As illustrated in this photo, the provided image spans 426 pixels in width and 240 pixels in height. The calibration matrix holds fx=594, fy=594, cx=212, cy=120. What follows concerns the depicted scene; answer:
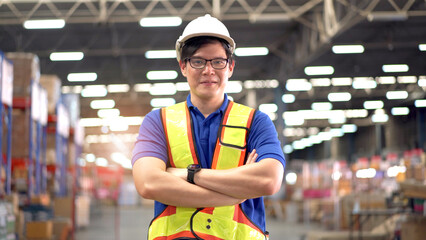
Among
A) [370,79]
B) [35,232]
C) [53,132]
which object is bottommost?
[35,232]

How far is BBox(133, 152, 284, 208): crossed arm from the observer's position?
2328 mm

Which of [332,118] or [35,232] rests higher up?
[332,118]

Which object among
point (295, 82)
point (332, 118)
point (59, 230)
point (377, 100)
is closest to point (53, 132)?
point (59, 230)

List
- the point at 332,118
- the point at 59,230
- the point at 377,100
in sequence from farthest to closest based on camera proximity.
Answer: the point at 332,118, the point at 377,100, the point at 59,230

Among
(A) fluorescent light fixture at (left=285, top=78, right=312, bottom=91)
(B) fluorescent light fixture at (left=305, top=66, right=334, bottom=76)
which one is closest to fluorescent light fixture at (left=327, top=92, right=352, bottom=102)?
(A) fluorescent light fixture at (left=285, top=78, right=312, bottom=91)

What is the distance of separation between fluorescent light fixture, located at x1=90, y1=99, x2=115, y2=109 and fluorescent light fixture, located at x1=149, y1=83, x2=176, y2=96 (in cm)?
462

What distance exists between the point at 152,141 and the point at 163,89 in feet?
103

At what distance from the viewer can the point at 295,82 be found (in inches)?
1238

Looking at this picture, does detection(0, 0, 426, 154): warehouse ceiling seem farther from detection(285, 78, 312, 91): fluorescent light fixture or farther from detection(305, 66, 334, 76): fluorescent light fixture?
detection(285, 78, 312, 91): fluorescent light fixture

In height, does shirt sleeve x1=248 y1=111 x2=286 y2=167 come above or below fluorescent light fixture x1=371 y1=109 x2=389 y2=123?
below

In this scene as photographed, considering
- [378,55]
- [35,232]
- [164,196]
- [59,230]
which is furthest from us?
[378,55]

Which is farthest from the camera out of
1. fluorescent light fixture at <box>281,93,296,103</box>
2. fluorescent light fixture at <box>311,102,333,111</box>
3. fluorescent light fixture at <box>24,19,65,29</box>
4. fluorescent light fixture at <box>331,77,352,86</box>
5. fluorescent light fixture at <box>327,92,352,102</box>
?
fluorescent light fixture at <box>311,102,333,111</box>

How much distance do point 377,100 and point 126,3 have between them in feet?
71.4

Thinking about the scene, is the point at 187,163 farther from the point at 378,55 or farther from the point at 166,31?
the point at 378,55
